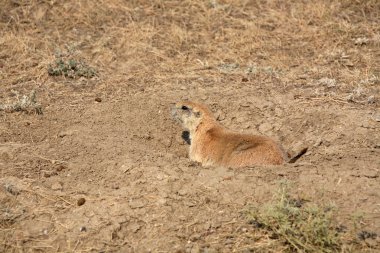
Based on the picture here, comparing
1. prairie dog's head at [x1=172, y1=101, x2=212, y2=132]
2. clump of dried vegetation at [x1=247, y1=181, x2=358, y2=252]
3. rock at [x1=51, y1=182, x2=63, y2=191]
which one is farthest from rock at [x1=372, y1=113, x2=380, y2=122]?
rock at [x1=51, y1=182, x2=63, y2=191]

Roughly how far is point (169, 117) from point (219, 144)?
1124 mm

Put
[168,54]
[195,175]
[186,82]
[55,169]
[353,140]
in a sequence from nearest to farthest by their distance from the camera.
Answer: [195,175], [55,169], [353,140], [186,82], [168,54]

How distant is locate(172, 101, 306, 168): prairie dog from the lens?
18.0ft

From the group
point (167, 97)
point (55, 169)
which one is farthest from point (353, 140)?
point (55, 169)

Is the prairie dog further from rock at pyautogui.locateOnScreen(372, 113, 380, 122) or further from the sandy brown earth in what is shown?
rock at pyautogui.locateOnScreen(372, 113, 380, 122)

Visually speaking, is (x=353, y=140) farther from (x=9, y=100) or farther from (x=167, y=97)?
(x=9, y=100)

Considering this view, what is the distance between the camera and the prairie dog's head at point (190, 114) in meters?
6.40

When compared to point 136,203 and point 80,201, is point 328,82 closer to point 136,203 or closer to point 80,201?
point 136,203

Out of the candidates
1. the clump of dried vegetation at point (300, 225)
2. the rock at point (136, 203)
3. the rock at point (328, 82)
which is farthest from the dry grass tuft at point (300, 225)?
the rock at point (328, 82)

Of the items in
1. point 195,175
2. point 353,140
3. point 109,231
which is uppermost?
point 353,140

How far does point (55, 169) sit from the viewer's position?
220 inches

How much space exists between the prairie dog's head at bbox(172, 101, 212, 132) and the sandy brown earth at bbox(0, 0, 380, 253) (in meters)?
0.36

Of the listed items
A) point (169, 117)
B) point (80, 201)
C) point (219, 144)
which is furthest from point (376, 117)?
point (80, 201)

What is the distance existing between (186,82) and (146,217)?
10.7ft
